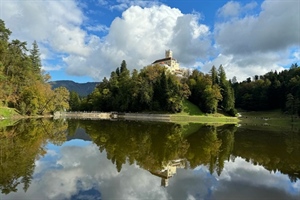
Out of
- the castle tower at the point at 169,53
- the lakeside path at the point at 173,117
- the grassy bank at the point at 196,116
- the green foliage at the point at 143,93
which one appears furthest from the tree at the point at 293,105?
the castle tower at the point at 169,53

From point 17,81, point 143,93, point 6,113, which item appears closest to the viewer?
point 6,113

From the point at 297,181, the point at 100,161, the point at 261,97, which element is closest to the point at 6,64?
the point at 100,161

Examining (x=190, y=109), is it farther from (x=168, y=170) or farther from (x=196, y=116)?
(x=168, y=170)

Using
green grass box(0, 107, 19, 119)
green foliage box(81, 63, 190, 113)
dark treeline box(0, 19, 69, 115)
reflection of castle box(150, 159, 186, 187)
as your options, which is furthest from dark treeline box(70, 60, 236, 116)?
reflection of castle box(150, 159, 186, 187)

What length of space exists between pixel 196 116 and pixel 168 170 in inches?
2879

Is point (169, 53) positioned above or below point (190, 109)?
above

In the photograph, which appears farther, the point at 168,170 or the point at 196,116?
the point at 196,116

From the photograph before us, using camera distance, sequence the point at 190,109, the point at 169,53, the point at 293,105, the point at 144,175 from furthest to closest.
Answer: the point at 169,53
the point at 293,105
the point at 190,109
the point at 144,175

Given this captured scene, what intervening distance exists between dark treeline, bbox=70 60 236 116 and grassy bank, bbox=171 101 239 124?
2.18 meters

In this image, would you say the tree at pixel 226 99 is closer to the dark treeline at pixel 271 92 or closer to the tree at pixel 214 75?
the tree at pixel 214 75

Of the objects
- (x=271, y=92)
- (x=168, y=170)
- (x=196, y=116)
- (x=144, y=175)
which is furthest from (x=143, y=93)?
(x=144, y=175)

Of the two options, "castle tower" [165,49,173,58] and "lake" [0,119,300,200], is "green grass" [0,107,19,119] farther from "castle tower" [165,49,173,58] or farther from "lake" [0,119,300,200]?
"castle tower" [165,49,173,58]

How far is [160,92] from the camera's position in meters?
89.0

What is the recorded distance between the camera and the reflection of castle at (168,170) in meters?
11.6
